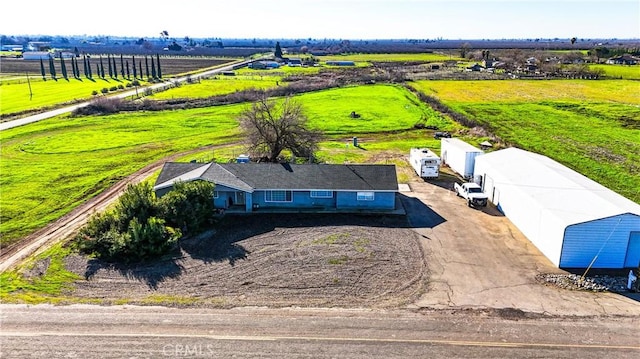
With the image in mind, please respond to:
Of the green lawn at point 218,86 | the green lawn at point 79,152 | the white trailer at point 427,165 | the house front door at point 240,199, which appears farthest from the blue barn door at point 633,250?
the green lawn at point 218,86

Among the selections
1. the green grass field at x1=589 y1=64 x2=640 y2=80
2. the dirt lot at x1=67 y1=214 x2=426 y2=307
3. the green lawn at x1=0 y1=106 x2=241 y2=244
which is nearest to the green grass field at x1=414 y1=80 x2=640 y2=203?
the green grass field at x1=589 y1=64 x2=640 y2=80

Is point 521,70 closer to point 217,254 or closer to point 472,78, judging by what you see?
point 472,78

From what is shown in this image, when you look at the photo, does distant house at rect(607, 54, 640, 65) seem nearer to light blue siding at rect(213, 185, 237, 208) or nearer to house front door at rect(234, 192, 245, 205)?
house front door at rect(234, 192, 245, 205)

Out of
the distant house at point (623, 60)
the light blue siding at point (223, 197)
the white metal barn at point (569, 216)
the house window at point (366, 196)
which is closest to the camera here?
the white metal barn at point (569, 216)

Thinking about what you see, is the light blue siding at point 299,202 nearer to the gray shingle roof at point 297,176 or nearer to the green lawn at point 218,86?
the gray shingle roof at point 297,176

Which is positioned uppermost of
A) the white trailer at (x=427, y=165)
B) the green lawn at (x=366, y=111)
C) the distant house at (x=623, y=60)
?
the distant house at (x=623, y=60)
